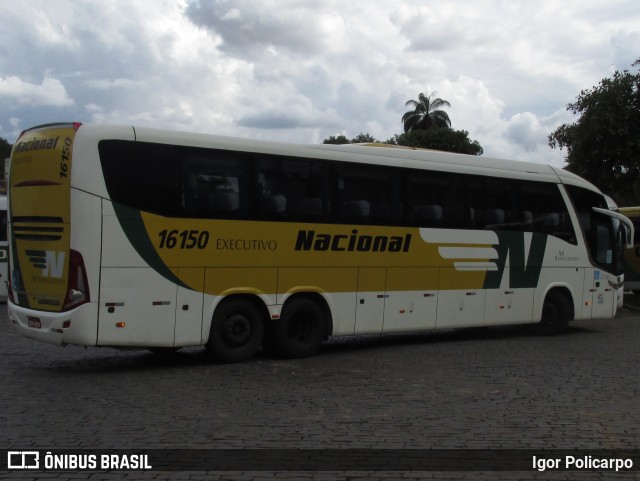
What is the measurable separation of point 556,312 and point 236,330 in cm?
765

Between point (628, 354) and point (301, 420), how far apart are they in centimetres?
747

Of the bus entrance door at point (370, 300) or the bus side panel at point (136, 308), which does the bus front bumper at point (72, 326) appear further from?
the bus entrance door at point (370, 300)

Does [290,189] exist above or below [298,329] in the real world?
above

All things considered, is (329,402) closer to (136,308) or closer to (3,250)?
(136,308)

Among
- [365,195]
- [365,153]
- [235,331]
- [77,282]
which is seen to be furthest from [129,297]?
[365,153]

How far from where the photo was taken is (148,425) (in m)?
7.34

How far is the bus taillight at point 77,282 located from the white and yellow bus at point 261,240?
17 millimetres

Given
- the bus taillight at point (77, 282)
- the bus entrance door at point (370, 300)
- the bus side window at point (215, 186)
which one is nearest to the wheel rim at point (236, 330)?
the bus side window at point (215, 186)

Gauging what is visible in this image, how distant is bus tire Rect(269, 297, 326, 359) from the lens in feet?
38.4

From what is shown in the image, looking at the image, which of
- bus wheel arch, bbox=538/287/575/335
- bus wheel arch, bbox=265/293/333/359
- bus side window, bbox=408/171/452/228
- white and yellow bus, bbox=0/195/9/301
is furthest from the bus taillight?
white and yellow bus, bbox=0/195/9/301

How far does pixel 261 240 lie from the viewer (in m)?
11.4

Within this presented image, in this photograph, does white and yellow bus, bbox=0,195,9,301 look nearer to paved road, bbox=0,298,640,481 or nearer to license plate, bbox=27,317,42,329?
paved road, bbox=0,298,640,481

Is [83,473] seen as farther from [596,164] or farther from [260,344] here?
[596,164]

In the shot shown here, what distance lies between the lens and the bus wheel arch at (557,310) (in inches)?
622
